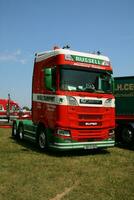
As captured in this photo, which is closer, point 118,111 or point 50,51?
point 50,51

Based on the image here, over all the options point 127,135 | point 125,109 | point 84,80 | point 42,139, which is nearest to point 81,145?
point 42,139

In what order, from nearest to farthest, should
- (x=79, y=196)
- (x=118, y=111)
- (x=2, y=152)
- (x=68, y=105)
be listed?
(x=79, y=196), (x=68, y=105), (x=2, y=152), (x=118, y=111)

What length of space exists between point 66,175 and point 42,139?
4019 mm

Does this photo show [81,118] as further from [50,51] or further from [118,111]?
[118,111]

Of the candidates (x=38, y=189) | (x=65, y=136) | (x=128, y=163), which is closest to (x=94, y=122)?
(x=65, y=136)

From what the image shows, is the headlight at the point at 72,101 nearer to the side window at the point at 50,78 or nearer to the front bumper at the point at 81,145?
the side window at the point at 50,78

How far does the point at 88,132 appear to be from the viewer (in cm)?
1218

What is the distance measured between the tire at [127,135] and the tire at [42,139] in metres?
4.08

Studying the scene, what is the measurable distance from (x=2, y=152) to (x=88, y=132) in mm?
3162

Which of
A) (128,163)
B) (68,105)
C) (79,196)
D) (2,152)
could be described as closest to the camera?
(79,196)

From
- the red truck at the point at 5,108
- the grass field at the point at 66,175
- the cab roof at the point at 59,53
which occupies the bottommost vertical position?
the grass field at the point at 66,175

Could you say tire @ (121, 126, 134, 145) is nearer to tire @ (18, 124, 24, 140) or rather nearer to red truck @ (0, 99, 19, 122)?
tire @ (18, 124, 24, 140)

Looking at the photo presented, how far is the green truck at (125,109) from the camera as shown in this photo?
15.2 meters

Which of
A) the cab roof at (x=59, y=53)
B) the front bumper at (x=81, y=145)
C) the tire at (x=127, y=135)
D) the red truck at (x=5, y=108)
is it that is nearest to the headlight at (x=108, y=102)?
the front bumper at (x=81, y=145)
